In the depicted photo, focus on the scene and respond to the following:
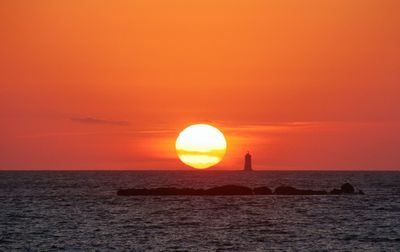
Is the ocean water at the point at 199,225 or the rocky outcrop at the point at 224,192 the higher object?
the rocky outcrop at the point at 224,192

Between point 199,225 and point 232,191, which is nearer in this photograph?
point 199,225

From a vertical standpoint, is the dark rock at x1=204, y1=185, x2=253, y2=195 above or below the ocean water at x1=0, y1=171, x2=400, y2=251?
above

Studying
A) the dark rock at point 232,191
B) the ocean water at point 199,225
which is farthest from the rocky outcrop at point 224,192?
the ocean water at point 199,225

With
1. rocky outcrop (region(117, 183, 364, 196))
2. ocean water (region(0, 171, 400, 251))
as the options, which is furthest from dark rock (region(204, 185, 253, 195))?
ocean water (region(0, 171, 400, 251))

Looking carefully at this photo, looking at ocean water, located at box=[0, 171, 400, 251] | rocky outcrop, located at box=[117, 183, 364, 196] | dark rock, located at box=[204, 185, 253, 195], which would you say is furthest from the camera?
dark rock, located at box=[204, 185, 253, 195]

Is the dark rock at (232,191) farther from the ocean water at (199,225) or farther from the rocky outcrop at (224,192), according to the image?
the ocean water at (199,225)

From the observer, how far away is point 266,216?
86.7 meters

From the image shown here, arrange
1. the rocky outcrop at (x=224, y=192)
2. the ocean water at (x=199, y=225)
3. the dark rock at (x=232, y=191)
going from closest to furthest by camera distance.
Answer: the ocean water at (x=199, y=225) < the rocky outcrop at (x=224, y=192) < the dark rock at (x=232, y=191)

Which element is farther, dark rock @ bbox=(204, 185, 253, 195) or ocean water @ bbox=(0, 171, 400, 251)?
dark rock @ bbox=(204, 185, 253, 195)

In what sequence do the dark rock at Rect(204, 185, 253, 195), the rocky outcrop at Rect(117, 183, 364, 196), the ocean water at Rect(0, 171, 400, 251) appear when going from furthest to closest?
the dark rock at Rect(204, 185, 253, 195), the rocky outcrop at Rect(117, 183, 364, 196), the ocean water at Rect(0, 171, 400, 251)

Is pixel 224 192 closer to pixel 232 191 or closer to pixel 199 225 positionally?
pixel 232 191

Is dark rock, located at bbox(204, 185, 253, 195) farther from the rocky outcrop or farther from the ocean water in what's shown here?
the ocean water

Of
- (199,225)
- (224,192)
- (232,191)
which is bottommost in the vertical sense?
(199,225)

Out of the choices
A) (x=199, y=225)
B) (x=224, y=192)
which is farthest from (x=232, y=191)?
(x=199, y=225)
